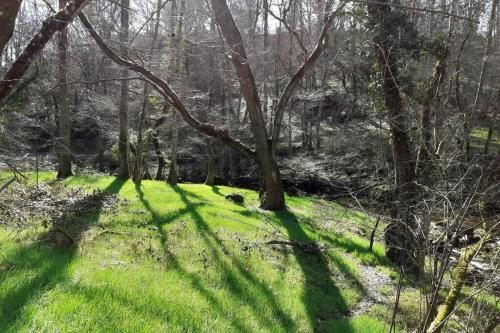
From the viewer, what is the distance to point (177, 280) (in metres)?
5.95

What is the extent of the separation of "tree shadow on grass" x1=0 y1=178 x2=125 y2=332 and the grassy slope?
0.04 ft

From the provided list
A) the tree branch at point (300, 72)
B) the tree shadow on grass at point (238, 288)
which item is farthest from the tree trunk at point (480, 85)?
the tree branch at point (300, 72)

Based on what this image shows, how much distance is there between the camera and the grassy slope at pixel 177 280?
4379 mm

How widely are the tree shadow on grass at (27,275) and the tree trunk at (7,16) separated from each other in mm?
2460

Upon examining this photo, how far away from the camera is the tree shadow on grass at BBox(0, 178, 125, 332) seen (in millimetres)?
4062

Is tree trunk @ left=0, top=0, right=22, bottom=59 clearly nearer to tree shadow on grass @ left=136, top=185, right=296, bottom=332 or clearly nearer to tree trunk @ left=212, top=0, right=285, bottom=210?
tree shadow on grass @ left=136, top=185, right=296, bottom=332

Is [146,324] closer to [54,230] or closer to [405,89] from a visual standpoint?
[54,230]

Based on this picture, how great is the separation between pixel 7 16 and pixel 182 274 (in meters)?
4.15

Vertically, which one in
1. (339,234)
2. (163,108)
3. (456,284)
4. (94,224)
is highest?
(163,108)

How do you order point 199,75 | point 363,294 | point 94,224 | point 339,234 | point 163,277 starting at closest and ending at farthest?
point 163,277 < point 363,294 < point 94,224 < point 339,234 < point 199,75

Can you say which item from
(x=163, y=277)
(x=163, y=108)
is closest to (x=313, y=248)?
(x=163, y=277)

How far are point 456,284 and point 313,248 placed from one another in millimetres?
4744

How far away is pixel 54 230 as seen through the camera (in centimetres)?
695

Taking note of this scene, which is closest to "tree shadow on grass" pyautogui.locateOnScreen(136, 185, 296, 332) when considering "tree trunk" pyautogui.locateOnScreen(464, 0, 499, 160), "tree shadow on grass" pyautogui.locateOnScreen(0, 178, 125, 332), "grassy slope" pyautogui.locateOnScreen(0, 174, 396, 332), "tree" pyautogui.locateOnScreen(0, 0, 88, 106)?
"grassy slope" pyautogui.locateOnScreen(0, 174, 396, 332)
